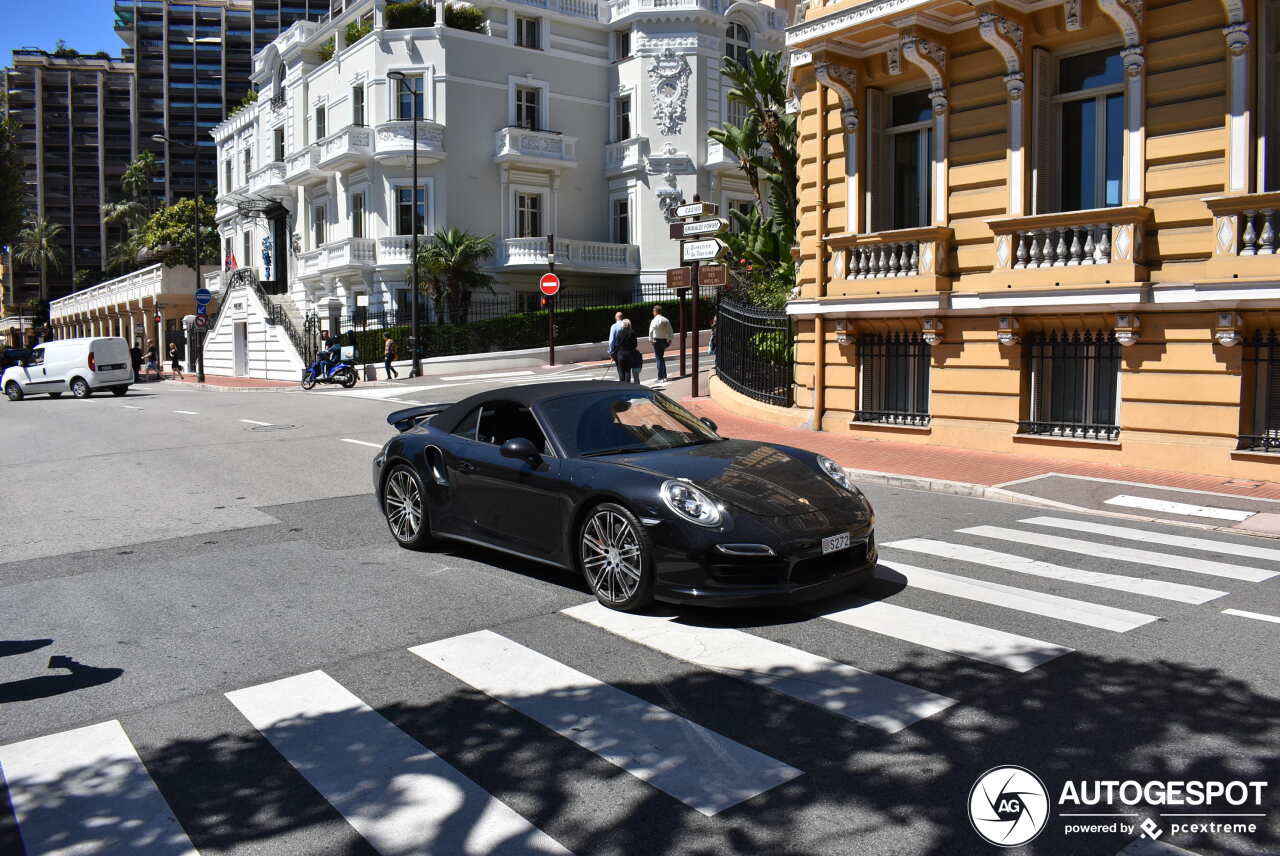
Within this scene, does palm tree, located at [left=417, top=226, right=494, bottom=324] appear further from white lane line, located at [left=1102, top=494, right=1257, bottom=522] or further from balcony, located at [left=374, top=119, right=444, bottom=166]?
white lane line, located at [left=1102, top=494, right=1257, bottom=522]

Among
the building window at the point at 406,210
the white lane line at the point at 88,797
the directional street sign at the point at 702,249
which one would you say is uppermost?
the building window at the point at 406,210

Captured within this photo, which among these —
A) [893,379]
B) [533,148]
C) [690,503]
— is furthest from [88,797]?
[533,148]

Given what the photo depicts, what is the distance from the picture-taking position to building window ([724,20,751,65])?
1587 inches

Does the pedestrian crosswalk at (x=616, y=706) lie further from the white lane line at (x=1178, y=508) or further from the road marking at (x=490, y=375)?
the road marking at (x=490, y=375)

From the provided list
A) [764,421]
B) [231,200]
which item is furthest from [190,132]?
[764,421]

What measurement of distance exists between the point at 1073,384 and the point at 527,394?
367 inches

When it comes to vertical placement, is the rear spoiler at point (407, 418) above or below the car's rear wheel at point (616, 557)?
above

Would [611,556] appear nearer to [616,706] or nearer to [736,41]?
[616,706]

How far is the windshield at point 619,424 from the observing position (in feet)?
23.9

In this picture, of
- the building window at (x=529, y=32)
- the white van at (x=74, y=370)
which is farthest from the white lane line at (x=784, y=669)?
the building window at (x=529, y=32)

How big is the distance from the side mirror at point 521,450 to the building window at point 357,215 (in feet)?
116

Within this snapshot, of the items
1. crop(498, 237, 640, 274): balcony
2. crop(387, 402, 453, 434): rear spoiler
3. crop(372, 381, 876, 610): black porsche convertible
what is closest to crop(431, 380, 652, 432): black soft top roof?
crop(372, 381, 876, 610): black porsche convertible

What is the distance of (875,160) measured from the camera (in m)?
16.7

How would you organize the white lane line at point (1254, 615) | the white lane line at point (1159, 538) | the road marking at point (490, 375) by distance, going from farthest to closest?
the road marking at point (490, 375) < the white lane line at point (1159, 538) < the white lane line at point (1254, 615)
